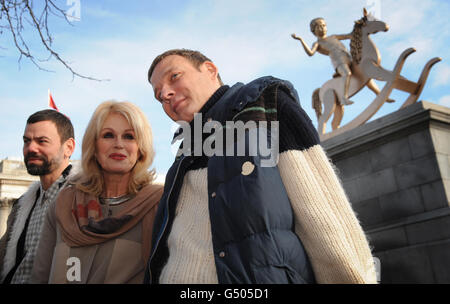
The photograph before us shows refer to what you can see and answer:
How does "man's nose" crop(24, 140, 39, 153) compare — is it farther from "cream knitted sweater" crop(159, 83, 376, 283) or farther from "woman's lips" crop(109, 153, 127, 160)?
"cream knitted sweater" crop(159, 83, 376, 283)

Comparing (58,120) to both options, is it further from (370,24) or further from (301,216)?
(370,24)

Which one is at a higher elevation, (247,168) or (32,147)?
(32,147)

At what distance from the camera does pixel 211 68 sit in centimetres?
263

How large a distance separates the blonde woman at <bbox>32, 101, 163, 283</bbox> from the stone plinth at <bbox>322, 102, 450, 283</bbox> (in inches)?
194

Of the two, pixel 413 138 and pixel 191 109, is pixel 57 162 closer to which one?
pixel 191 109

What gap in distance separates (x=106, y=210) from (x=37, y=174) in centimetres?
96

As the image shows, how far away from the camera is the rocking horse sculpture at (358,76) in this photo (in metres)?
9.39

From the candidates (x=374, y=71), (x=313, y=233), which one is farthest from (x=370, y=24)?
(x=313, y=233)

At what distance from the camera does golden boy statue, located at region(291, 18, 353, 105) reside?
404 inches

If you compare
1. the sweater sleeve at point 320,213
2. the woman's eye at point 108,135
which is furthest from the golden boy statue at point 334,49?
the sweater sleeve at point 320,213

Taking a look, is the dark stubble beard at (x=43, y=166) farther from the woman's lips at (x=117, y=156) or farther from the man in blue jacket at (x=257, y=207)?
the man in blue jacket at (x=257, y=207)

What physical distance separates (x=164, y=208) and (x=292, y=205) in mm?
790

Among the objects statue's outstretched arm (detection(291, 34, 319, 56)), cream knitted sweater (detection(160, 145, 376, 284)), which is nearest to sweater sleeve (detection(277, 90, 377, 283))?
cream knitted sweater (detection(160, 145, 376, 284))

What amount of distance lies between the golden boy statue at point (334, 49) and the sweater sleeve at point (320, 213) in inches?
354
